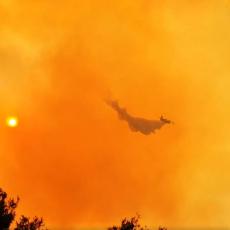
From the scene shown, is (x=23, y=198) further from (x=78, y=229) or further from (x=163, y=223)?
(x=163, y=223)

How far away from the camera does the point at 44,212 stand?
14638 cm

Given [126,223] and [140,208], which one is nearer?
[126,223]

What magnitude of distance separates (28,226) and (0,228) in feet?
8.77

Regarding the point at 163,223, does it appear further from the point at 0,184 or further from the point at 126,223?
the point at 126,223

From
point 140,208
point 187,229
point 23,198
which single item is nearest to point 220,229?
point 187,229

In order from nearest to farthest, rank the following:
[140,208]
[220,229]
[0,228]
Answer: [0,228] < [220,229] < [140,208]

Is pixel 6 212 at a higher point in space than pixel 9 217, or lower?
higher

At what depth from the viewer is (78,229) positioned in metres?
168

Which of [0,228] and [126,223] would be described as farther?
[126,223]

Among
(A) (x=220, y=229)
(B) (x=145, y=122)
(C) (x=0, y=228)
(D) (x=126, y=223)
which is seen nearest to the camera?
(C) (x=0, y=228)

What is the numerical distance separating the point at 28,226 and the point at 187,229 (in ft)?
374

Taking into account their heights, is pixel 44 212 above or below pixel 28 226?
above

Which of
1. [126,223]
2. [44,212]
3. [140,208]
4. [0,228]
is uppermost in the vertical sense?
[140,208]

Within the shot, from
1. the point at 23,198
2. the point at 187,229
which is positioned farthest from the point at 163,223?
the point at 23,198
